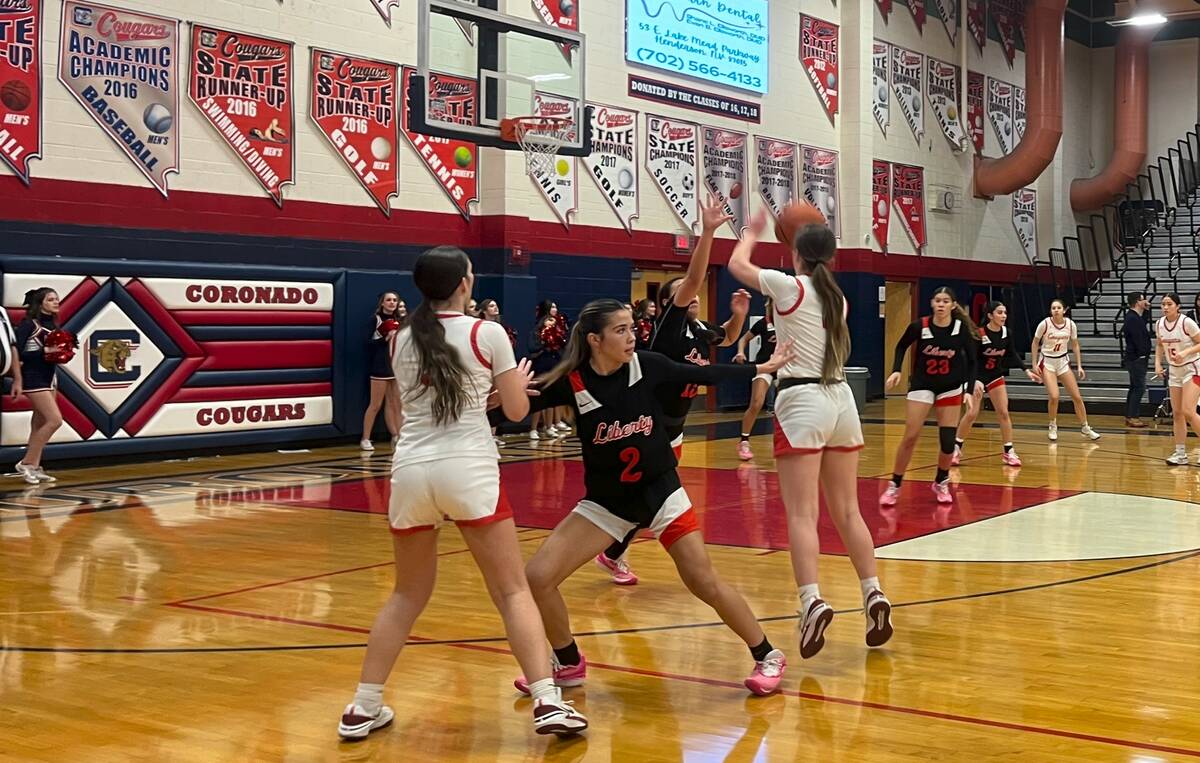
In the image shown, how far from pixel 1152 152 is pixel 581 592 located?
81.6ft

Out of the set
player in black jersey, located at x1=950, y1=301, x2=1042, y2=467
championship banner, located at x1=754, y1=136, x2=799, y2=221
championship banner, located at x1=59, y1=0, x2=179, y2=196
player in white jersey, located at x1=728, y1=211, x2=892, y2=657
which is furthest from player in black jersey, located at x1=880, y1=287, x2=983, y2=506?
championship banner, located at x1=754, y1=136, x2=799, y2=221

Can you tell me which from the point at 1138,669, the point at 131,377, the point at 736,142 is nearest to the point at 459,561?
the point at 1138,669

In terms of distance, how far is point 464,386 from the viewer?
13.6 feet

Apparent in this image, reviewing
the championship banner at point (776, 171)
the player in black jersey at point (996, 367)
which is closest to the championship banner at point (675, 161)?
the championship banner at point (776, 171)

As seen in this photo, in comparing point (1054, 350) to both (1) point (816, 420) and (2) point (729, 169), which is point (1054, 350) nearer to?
(2) point (729, 169)

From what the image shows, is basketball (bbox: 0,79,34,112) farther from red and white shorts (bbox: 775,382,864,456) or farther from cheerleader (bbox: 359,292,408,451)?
red and white shorts (bbox: 775,382,864,456)

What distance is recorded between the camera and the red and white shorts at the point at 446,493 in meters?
4.10

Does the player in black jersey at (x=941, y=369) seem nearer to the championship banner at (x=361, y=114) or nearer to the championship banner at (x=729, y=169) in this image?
the championship banner at (x=361, y=114)

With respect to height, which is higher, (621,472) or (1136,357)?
(1136,357)

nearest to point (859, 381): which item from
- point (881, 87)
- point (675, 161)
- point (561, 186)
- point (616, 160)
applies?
point (675, 161)

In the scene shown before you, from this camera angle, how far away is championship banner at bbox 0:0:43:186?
11500 millimetres

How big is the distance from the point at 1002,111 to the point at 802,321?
22112 millimetres

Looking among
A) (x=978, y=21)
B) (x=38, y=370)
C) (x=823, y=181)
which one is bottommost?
(x=38, y=370)

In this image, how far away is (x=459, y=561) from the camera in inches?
295
